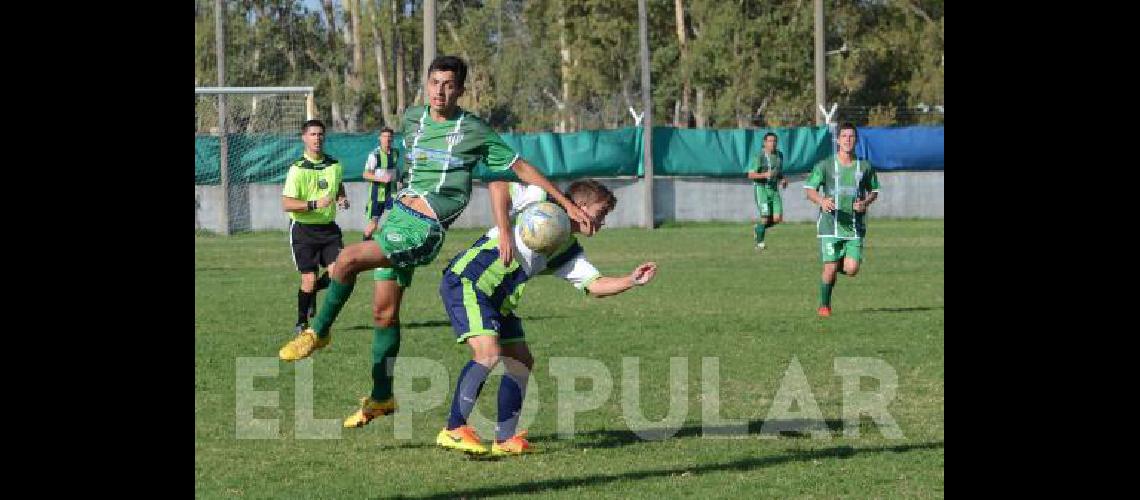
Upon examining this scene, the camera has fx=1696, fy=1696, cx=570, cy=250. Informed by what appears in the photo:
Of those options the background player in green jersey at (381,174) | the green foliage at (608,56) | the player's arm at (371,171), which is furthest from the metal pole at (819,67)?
the player's arm at (371,171)

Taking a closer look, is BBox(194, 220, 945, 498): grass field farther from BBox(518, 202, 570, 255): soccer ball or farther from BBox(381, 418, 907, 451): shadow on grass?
BBox(518, 202, 570, 255): soccer ball

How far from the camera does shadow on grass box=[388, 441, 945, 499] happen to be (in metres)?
8.17

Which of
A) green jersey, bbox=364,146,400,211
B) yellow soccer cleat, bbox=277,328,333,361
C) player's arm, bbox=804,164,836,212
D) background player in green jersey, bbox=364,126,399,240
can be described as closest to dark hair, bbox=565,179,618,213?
yellow soccer cleat, bbox=277,328,333,361

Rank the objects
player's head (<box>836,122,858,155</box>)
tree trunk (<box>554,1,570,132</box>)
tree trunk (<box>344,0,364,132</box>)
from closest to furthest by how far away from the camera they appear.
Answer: player's head (<box>836,122,858,155</box>) < tree trunk (<box>554,1,570,132</box>) < tree trunk (<box>344,0,364,132</box>)

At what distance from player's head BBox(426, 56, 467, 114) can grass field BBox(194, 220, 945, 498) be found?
75.6 inches

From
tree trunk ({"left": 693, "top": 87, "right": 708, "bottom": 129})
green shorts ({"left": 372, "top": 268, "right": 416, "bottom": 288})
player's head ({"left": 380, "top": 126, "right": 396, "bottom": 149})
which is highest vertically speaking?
tree trunk ({"left": 693, "top": 87, "right": 708, "bottom": 129})

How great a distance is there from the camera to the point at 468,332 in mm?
9047

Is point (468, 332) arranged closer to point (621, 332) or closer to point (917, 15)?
point (621, 332)

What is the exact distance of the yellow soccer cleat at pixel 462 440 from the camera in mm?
9039

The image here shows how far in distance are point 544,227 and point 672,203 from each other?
1269 inches

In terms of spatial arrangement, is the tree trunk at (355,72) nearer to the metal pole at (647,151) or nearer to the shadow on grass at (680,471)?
the metal pole at (647,151)
